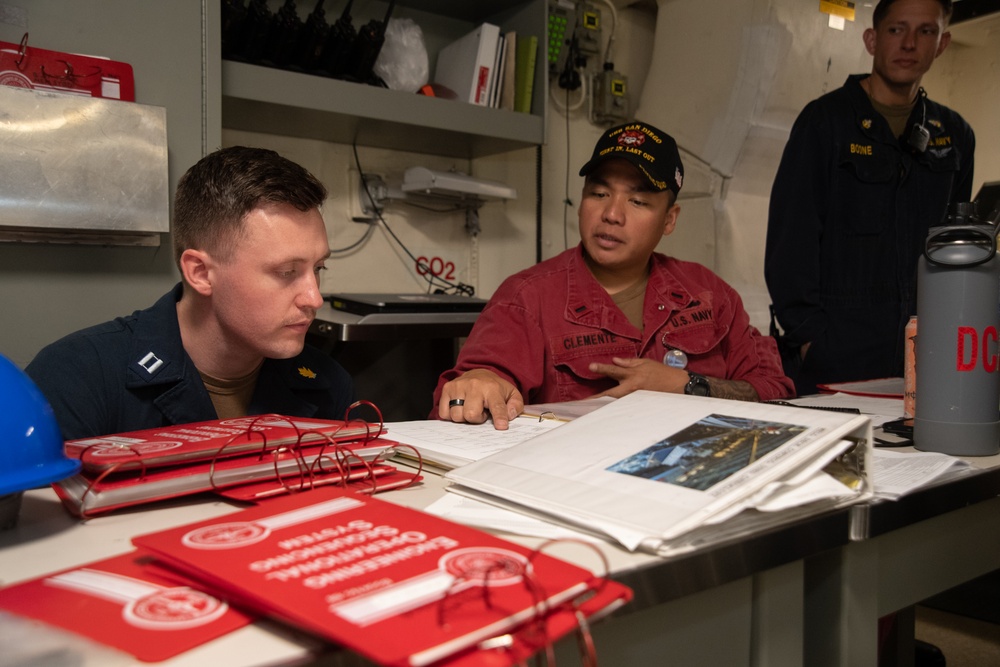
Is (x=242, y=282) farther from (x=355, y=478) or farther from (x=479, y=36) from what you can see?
(x=479, y=36)

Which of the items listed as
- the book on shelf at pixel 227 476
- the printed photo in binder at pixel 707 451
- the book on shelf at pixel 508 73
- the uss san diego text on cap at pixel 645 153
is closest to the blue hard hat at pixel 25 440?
the book on shelf at pixel 227 476

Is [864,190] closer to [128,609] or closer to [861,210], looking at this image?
[861,210]

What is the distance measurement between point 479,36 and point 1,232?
1.64 metres

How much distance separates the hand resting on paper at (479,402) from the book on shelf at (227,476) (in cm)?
28

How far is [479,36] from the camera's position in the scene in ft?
8.85

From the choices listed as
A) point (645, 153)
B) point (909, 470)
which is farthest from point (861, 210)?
point (909, 470)

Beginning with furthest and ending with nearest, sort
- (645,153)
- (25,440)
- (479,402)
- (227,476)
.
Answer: (645,153)
(479,402)
(227,476)
(25,440)

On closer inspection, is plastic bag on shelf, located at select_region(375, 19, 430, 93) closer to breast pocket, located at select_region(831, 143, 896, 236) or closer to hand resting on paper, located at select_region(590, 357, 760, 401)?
breast pocket, located at select_region(831, 143, 896, 236)

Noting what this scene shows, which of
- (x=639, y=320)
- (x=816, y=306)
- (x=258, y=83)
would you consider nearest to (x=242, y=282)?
(x=639, y=320)

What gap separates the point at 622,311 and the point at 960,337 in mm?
789

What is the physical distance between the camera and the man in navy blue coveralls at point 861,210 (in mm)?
2260

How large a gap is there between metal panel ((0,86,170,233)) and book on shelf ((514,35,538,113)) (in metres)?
1.35

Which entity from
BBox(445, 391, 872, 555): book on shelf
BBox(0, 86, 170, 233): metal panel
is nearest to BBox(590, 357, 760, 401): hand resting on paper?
BBox(445, 391, 872, 555): book on shelf

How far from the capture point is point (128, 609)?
0.44 metres
